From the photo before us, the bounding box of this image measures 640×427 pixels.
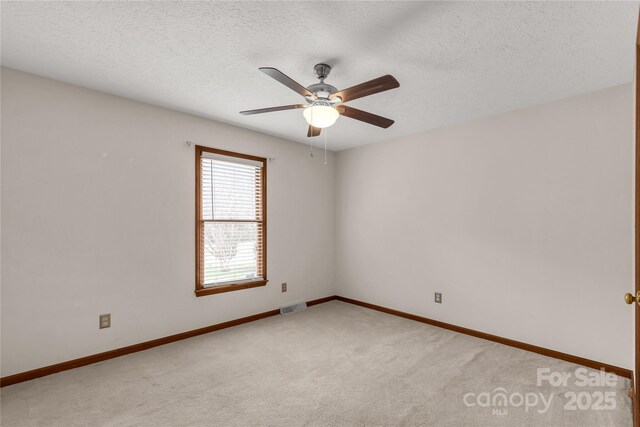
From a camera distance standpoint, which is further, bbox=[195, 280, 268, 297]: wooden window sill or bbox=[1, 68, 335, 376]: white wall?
bbox=[195, 280, 268, 297]: wooden window sill

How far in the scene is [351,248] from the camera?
16.6ft

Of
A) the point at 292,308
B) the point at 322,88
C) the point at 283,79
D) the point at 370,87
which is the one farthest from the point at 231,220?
the point at 370,87

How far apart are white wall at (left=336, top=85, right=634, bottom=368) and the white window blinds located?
1686 millimetres

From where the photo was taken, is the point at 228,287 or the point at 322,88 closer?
the point at 322,88

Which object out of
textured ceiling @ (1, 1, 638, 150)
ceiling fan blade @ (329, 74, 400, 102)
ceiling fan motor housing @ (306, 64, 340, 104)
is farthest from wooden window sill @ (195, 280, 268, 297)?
ceiling fan blade @ (329, 74, 400, 102)

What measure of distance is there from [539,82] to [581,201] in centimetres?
116

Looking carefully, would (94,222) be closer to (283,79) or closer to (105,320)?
(105,320)

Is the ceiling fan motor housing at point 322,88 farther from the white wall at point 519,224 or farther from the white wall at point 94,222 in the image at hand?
the white wall at point 519,224

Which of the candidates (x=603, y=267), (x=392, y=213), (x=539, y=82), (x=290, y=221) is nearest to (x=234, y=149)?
(x=290, y=221)

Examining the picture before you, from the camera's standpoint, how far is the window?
373 centimetres

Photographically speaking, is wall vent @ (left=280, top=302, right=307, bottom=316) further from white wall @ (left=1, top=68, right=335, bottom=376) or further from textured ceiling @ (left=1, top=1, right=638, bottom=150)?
textured ceiling @ (left=1, top=1, right=638, bottom=150)

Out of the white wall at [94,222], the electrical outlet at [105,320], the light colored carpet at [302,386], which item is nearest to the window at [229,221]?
the white wall at [94,222]

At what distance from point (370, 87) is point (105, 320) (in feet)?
10.2

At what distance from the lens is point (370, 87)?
2.01 m
